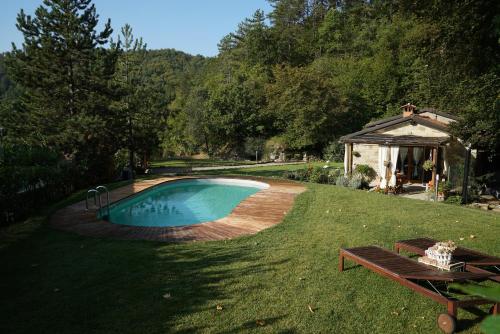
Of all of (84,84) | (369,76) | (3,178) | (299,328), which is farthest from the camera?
(369,76)

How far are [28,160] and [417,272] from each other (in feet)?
45.8

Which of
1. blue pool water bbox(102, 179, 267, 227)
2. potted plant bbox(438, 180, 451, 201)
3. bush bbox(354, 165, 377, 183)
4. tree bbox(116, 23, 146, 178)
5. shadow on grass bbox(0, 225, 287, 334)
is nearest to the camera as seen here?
shadow on grass bbox(0, 225, 287, 334)

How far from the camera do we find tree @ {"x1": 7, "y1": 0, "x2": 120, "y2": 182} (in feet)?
55.0

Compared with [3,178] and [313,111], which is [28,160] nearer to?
[3,178]

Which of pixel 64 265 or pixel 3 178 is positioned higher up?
pixel 3 178

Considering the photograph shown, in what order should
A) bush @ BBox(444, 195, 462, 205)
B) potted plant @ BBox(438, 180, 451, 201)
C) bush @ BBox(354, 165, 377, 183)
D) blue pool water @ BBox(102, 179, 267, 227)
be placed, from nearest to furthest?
blue pool water @ BBox(102, 179, 267, 227) < bush @ BBox(444, 195, 462, 205) < potted plant @ BBox(438, 180, 451, 201) < bush @ BBox(354, 165, 377, 183)

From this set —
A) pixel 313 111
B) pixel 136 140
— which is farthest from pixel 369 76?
pixel 136 140

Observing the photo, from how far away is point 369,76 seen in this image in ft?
A: 121

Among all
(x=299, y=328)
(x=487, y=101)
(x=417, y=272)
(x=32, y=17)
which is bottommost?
(x=299, y=328)

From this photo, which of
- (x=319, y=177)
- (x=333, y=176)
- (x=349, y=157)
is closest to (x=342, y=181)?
(x=333, y=176)

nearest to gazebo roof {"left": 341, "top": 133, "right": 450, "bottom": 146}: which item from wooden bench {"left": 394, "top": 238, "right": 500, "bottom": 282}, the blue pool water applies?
the blue pool water

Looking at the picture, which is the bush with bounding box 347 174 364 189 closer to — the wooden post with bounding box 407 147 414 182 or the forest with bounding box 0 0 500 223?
the wooden post with bounding box 407 147 414 182

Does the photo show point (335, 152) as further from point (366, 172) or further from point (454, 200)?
point (454, 200)

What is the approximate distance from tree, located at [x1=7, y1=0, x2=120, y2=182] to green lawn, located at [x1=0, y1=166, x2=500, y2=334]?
858cm
